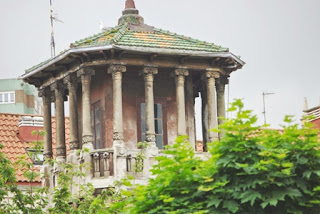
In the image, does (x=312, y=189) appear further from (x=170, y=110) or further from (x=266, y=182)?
(x=170, y=110)

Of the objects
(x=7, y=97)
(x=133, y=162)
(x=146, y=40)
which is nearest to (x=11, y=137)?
(x=146, y=40)

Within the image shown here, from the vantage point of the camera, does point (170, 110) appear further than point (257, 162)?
Yes

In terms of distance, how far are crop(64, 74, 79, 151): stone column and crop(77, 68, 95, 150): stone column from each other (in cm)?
76

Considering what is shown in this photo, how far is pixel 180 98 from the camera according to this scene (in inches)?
1117

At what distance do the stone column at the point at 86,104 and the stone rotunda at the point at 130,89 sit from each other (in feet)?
0.08

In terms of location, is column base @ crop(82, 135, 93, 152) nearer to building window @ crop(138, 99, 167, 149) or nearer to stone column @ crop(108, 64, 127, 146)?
stone column @ crop(108, 64, 127, 146)

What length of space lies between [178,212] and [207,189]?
2.07ft

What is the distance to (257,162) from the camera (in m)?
18.4

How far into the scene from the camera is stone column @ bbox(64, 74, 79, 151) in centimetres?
2895

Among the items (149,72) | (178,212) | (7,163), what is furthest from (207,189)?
(149,72)

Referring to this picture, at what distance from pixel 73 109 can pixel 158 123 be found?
2319 mm

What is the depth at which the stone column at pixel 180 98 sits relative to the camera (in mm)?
28266

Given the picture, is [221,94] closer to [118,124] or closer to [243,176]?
[118,124]

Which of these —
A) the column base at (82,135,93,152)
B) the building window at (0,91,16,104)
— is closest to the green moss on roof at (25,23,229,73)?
the column base at (82,135,93,152)
